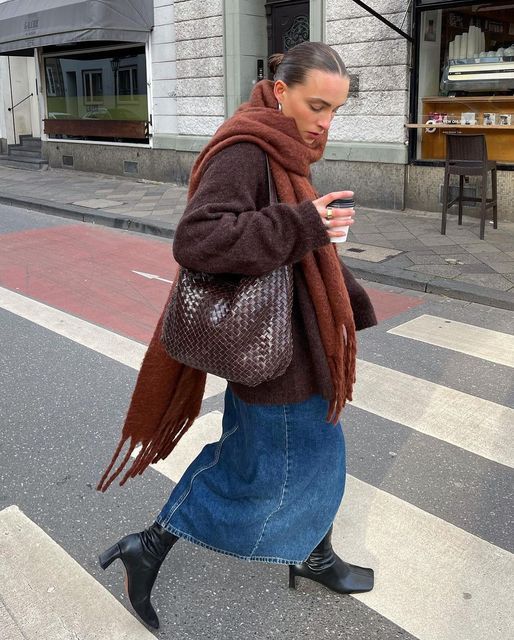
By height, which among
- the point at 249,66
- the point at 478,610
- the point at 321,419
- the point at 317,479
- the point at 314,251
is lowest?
the point at 478,610

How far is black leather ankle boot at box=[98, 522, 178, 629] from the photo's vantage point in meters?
2.37

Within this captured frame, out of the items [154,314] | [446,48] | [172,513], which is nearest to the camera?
[172,513]

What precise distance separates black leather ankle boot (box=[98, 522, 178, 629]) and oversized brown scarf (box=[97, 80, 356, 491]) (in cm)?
32

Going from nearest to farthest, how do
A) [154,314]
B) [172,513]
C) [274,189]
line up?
[274,189] < [172,513] < [154,314]

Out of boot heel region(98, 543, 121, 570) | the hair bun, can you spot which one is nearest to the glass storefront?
the hair bun

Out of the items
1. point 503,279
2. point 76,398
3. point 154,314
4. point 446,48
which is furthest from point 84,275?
point 446,48

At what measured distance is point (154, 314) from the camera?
5.89 metres

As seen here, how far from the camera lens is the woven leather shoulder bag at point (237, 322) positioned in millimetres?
1868

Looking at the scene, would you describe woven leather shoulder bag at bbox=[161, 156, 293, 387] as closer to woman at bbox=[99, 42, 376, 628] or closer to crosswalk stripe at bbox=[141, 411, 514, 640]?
woman at bbox=[99, 42, 376, 628]

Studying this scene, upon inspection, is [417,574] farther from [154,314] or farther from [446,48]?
[446,48]

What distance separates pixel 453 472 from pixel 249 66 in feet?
33.7

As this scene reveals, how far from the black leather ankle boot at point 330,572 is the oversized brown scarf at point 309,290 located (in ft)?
1.92

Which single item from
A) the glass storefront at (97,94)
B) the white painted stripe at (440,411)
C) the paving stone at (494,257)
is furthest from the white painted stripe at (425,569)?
the glass storefront at (97,94)

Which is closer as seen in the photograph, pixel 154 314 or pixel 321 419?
pixel 321 419
